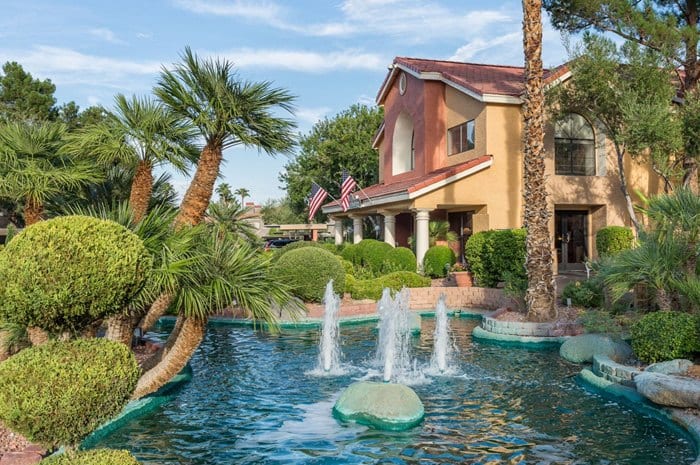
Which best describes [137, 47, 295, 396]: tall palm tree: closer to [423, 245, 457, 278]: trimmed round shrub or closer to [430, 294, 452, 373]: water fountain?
[430, 294, 452, 373]: water fountain

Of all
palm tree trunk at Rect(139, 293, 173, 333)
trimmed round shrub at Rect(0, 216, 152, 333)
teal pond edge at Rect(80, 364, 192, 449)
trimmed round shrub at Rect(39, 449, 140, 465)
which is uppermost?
trimmed round shrub at Rect(0, 216, 152, 333)

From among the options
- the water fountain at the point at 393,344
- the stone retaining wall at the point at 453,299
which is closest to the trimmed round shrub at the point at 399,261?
the stone retaining wall at the point at 453,299

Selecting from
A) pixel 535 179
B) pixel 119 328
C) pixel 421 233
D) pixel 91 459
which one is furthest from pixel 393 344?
pixel 421 233

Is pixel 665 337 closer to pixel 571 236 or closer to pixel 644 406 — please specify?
pixel 644 406

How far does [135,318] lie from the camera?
7434mm

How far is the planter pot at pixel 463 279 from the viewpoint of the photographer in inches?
814

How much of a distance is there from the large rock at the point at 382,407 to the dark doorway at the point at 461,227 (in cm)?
1662

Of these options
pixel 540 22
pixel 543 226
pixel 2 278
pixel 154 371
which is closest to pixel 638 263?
pixel 543 226

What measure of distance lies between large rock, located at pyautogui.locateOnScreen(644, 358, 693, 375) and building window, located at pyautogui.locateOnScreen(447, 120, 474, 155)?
15.2 m

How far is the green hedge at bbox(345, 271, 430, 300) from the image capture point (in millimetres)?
18016

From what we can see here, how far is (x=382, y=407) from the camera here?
7539 mm

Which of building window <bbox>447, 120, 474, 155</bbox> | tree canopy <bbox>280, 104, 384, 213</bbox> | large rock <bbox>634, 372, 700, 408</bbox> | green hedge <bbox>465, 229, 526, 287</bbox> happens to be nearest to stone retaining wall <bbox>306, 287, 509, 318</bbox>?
green hedge <bbox>465, 229, 526, 287</bbox>

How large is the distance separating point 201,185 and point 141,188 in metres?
0.87

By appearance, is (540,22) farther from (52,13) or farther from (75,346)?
A: (75,346)
